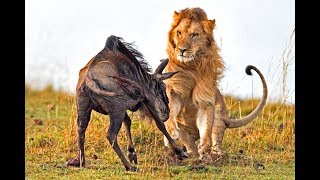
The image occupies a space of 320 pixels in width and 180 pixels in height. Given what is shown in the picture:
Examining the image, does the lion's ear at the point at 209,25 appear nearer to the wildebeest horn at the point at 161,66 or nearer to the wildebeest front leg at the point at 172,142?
the wildebeest horn at the point at 161,66

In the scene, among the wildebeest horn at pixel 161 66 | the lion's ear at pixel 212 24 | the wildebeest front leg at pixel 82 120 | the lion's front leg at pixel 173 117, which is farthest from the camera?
the lion's ear at pixel 212 24

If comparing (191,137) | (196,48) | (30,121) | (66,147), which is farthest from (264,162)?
(30,121)

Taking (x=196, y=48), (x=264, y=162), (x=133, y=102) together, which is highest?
(x=196, y=48)

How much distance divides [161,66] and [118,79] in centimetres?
58

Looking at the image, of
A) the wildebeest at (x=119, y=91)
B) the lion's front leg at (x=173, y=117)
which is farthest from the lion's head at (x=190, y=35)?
the wildebeest at (x=119, y=91)

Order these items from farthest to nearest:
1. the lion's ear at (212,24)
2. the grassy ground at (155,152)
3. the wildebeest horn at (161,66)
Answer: the lion's ear at (212,24) → the wildebeest horn at (161,66) → the grassy ground at (155,152)

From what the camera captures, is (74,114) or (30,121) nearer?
(74,114)

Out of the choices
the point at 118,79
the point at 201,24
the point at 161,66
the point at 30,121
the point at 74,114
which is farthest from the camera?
the point at 30,121

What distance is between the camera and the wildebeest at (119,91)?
21.6 ft

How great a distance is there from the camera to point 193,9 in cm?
761

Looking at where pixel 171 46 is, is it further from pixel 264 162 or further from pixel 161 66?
pixel 264 162

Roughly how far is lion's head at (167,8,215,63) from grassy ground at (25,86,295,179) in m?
0.70

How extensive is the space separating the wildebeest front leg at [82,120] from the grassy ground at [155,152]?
0.22 feet

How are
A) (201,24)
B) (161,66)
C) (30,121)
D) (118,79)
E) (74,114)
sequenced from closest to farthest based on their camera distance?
(118,79)
(161,66)
(201,24)
(74,114)
(30,121)
